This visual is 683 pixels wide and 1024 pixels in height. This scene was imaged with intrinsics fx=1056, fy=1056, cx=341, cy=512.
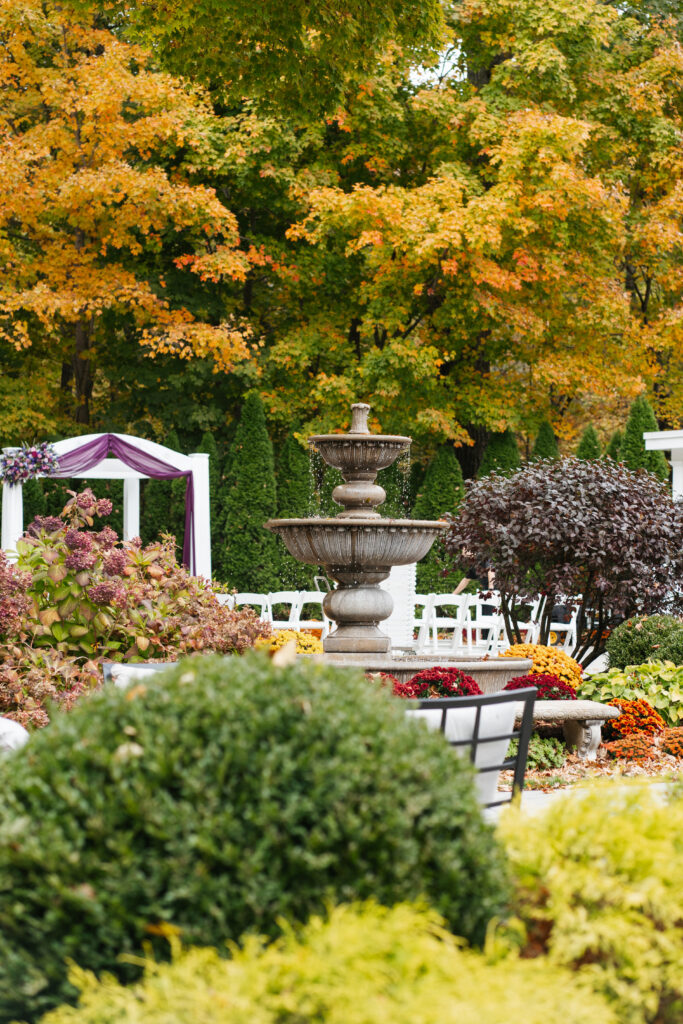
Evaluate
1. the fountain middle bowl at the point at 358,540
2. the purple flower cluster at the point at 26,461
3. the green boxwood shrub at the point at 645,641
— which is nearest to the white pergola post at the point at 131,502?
the purple flower cluster at the point at 26,461

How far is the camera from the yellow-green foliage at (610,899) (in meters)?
2.22

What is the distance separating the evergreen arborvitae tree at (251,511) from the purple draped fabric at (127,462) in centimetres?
323

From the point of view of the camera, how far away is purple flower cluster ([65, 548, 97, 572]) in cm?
582

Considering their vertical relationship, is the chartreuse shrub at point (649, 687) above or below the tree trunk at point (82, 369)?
below

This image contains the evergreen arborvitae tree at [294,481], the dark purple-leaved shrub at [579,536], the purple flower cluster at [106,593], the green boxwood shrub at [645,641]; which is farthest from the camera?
the evergreen arborvitae tree at [294,481]

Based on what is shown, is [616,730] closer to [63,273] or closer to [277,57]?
[277,57]

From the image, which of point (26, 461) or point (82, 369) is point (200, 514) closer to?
point (26, 461)

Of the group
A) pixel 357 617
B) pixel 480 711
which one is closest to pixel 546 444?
pixel 357 617

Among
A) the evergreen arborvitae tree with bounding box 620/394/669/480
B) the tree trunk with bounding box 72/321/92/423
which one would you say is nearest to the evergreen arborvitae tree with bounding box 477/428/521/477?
the evergreen arborvitae tree with bounding box 620/394/669/480

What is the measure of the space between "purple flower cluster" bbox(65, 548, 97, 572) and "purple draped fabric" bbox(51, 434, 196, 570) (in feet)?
20.2

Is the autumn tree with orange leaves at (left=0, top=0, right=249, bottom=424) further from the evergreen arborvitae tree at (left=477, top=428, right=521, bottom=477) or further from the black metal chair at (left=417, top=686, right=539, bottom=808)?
the black metal chair at (left=417, top=686, right=539, bottom=808)

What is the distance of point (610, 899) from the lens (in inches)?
91.9

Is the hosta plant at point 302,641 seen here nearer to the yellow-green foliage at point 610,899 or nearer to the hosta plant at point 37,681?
the hosta plant at point 37,681

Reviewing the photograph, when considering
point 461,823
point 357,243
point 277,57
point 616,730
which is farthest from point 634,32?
point 461,823
